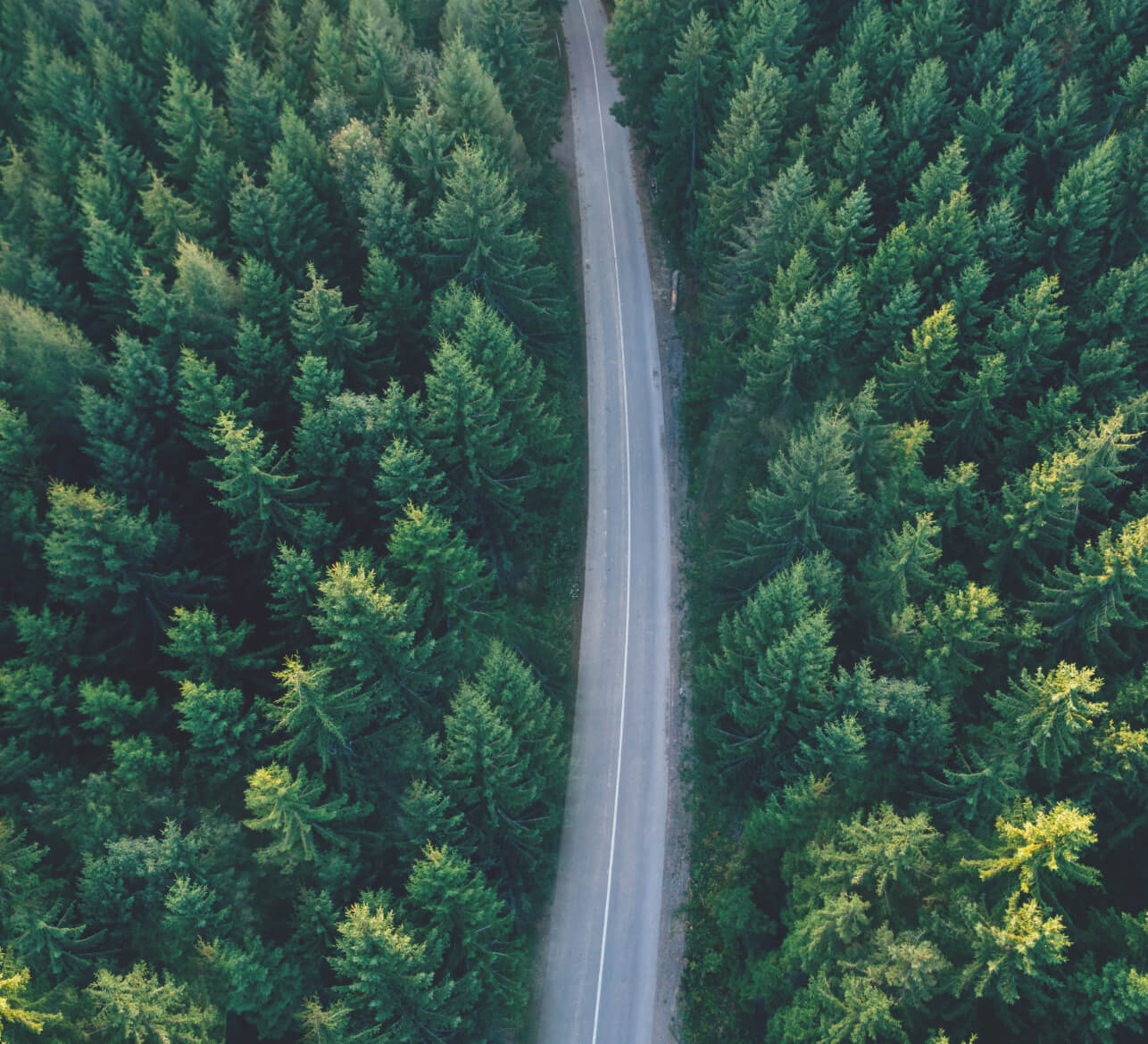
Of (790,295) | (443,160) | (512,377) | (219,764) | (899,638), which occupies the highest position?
(443,160)

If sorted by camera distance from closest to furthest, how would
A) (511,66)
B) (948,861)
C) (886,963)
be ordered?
1. (886,963)
2. (948,861)
3. (511,66)

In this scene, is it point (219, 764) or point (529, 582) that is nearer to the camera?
point (219, 764)

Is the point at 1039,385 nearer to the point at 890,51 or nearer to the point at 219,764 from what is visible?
the point at 890,51

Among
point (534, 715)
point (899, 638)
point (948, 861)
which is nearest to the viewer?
point (948, 861)

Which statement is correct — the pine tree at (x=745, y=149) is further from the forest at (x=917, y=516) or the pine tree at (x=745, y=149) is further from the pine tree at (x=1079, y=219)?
the pine tree at (x=1079, y=219)

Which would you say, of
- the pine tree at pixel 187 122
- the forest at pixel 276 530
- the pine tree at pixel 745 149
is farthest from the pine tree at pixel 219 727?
the pine tree at pixel 745 149

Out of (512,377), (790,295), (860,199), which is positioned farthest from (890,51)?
(512,377)

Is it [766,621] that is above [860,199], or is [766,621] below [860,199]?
below

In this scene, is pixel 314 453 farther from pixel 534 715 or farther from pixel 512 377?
pixel 534 715
